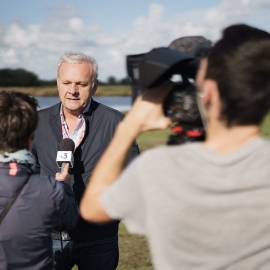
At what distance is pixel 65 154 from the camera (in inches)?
130

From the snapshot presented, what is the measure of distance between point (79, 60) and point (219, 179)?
2.37 metres

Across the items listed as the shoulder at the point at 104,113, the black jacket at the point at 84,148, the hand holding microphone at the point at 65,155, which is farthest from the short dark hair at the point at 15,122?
the shoulder at the point at 104,113

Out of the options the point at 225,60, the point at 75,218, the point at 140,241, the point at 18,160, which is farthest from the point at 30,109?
the point at 140,241

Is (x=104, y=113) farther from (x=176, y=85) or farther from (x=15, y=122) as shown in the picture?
(x=176, y=85)

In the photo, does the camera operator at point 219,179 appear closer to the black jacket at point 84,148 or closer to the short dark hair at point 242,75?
the short dark hair at point 242,75

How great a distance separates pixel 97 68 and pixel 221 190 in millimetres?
2465

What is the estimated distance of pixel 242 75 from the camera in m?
1.59

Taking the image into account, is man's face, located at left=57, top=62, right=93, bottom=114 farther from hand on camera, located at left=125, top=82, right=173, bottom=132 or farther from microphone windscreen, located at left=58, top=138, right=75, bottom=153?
hand on camera, located at left=125, top=82, right=173, bottom=132

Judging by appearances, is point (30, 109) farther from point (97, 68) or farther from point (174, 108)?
point (97, 68)

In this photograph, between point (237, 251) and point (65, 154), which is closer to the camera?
point (237, 251)

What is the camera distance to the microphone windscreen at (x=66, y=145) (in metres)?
3.36

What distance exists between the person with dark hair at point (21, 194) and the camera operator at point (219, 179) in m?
1.00

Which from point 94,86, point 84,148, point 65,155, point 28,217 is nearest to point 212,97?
point 28,217

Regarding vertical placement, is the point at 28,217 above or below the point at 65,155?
below
